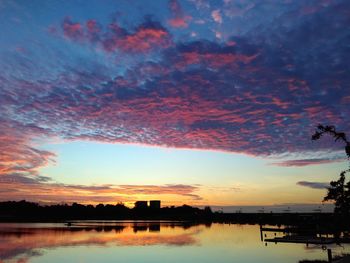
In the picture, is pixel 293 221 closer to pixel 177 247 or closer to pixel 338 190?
pixel 177 247

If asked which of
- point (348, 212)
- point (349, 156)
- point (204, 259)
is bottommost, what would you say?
point (204, 259)

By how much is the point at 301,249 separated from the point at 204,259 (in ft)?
61.3

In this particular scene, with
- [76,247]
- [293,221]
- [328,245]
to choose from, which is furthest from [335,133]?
[293,221]

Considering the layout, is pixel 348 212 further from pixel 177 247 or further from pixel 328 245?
pixel 177 247

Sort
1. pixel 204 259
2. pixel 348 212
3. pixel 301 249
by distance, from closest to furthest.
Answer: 1. pixel 348 212
2. pixel 204 259
3. pixel 301 249

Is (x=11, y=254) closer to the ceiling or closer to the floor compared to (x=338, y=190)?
closer to the floor

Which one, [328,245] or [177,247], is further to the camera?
[177,247]

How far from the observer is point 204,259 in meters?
57.0

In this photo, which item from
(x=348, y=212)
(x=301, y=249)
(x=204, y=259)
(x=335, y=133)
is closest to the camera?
(x=335, y=133)

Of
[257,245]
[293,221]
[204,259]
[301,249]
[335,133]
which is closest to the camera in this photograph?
[335,133]

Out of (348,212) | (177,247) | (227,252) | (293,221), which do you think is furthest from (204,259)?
(293,221)

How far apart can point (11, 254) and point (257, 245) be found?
45609mm

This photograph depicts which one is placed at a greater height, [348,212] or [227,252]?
[348,212]

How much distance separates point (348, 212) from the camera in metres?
28.3
